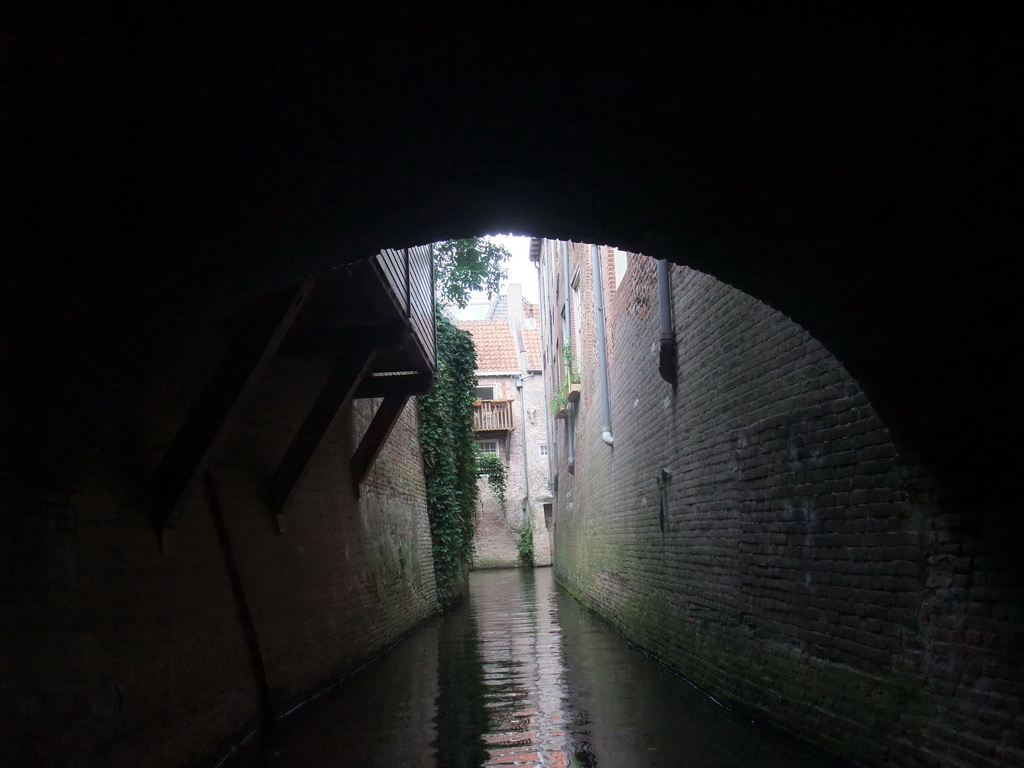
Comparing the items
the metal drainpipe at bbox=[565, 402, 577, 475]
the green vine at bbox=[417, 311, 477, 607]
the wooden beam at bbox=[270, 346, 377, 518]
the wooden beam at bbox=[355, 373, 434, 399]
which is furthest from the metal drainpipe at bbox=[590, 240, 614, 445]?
the metal drainpipe at bbox=[565, 402, 577, 475]

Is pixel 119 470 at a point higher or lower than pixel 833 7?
lower

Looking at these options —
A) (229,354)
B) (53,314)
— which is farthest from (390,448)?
(53,314)

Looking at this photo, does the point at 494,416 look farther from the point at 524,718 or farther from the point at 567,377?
the point at 524,718

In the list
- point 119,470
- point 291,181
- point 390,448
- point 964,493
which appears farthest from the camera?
point 390,448

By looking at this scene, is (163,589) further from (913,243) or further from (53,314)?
(913,243)

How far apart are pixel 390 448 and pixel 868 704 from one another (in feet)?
27.7

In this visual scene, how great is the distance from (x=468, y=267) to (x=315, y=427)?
7.62 metres

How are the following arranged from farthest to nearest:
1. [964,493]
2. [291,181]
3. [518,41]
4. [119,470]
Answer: [119,470] → [964,493] → [291,181] → [518,41]

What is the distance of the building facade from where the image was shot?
1225 inches

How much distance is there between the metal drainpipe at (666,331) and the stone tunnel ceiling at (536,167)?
12.5ft

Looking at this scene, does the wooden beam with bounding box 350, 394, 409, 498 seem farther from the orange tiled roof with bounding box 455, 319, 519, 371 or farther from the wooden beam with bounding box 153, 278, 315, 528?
the orange tiled roof with bounding box 455, 319, 519, 371

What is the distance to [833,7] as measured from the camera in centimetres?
235

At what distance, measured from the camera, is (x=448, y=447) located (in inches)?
604

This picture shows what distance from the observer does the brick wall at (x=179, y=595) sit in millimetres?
3604
